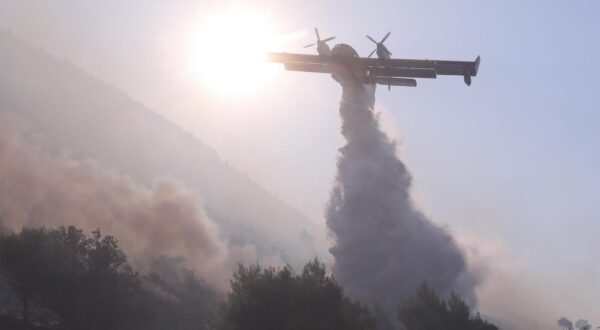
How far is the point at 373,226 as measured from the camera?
9888 centimetres

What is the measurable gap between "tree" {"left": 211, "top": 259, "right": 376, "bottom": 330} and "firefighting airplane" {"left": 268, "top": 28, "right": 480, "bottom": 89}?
4690 centimetres

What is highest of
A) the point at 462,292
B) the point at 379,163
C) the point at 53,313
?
the point at 379,163

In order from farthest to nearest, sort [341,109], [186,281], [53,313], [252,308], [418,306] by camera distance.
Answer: [186,281] < [341,109] < [53,313] < [418,306] < [252,308]

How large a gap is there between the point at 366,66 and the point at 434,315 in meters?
38.7

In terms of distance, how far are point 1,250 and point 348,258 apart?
163 ft

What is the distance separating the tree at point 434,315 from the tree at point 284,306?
80.8 feet

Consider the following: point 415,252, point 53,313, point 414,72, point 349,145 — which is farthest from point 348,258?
point 53,313

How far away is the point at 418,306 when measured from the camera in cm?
7975

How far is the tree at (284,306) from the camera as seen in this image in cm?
5138

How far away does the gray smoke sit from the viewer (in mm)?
99438

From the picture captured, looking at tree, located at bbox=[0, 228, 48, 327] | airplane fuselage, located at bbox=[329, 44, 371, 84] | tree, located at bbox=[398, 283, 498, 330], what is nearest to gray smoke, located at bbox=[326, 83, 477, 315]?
airplane fuselage, located at bbox=[329, 44, 371, 84]

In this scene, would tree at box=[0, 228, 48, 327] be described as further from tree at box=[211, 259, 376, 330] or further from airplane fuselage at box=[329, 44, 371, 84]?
airplane fuselage at box=[329, 44, 371, 84]

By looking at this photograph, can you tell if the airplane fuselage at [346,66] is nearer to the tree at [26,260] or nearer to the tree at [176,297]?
the tree at [176,297]

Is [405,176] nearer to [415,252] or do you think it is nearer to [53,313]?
[415,252]
